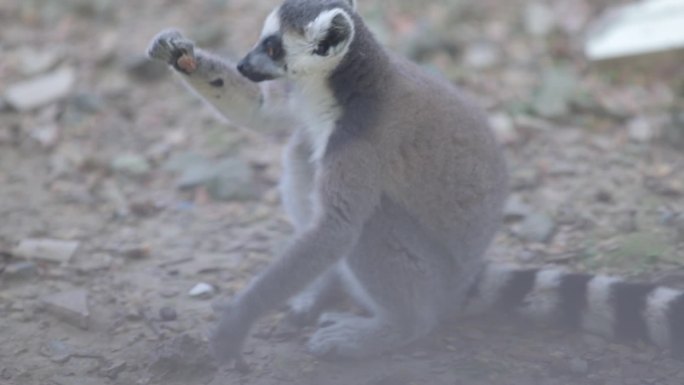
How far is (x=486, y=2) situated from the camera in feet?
32.6

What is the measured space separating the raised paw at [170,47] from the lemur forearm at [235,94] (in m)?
0.09

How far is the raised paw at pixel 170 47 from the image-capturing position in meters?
5.73

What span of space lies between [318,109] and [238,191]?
1.92m

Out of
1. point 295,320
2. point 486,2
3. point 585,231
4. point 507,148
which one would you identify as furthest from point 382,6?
point 295,320

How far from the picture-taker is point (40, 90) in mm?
8789

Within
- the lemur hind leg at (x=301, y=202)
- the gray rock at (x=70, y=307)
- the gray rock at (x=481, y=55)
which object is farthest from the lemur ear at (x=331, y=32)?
the gray rock at (x=481, y=55)

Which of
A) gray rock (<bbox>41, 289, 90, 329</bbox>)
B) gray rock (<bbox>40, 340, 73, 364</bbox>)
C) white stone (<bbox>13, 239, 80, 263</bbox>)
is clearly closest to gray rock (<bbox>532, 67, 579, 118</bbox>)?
white stone (<bbox>13, 239, 80, 263</bbox>)

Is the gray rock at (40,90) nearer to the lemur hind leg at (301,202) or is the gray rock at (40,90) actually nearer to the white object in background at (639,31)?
the lemur hind leg at (301,202)

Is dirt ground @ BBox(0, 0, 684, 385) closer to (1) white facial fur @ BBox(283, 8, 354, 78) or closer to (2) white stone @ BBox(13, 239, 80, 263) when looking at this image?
(2) white stone @ BBox(13, 239, 80, 263)

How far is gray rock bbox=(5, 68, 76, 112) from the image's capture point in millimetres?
8633

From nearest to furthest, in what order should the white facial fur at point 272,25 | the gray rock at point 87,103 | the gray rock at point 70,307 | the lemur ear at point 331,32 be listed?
the lemur ear at point 331,32 → the white facial fur at point 272,25 → the gray rock at point 70,307 → the gray rock at point 87,103

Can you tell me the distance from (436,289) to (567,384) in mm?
889

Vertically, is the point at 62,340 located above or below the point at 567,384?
above

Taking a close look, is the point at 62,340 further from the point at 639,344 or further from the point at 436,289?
the point at 639,344
